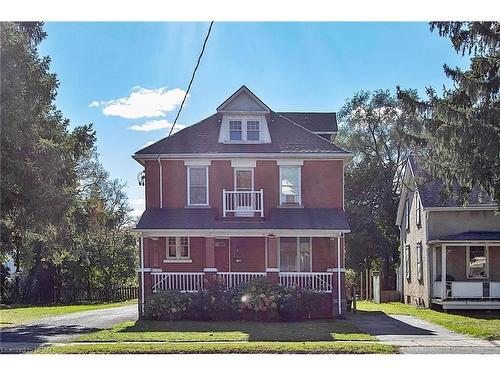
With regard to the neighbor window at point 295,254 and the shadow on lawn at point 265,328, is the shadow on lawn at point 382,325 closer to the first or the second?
the shadow on lawn at point 265,328

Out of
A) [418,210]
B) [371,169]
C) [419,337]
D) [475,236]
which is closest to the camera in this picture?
[419,337]

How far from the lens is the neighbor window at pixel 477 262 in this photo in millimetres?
13945

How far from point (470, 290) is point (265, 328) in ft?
17.4

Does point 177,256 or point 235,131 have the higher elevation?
point 235,131

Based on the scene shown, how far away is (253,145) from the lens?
41.8ft

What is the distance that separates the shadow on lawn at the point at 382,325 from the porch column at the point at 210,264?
245cm

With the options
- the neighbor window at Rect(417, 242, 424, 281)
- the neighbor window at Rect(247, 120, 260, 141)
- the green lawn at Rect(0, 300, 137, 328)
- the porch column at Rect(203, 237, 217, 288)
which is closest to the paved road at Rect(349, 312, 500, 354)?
the porch column at Rect(203, 237, 217, 288)

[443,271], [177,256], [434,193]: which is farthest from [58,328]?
[434,193]

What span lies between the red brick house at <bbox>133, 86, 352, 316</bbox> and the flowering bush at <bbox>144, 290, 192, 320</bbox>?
2.00ft

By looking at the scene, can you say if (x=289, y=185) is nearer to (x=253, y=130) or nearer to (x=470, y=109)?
(x=253, y=130)

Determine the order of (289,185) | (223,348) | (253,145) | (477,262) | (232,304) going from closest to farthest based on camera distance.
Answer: (223,348) → (232,304) → (289,185) → (253,145) → (477,262)

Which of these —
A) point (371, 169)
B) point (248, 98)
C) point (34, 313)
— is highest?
point (248, 98)

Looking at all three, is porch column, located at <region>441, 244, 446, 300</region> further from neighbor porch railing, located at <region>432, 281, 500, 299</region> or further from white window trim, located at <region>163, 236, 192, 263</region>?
white window trim, located at <region>163, 236, 192, 263</region>

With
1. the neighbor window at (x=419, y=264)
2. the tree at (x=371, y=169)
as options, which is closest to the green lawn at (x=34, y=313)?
the tree at (x=371, y=169)
